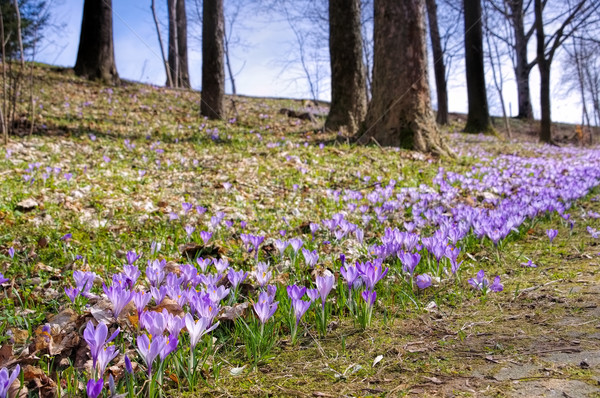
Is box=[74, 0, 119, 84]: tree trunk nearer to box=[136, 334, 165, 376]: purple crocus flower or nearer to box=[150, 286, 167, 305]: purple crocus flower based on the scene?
box=[150, 286, 167, 305]: purple crocus flower

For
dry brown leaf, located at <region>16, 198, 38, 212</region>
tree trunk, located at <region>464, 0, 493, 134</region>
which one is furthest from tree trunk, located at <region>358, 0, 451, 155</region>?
tree trunk, located at <region>464, 0, 493, 134</region>

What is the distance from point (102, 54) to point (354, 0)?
29.0ft

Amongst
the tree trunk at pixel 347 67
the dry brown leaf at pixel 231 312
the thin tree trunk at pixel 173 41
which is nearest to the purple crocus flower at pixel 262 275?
the dry brown leaf at pixel 231 312

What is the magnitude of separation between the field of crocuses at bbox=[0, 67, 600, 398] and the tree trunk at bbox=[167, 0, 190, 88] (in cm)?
1614

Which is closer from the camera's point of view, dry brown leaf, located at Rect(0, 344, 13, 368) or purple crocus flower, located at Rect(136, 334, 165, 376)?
purple crocus flower, located at Rect(136, 334, 165, 376)

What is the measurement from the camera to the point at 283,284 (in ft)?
7.68

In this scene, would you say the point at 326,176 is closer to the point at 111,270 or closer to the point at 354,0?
the point at 111,270

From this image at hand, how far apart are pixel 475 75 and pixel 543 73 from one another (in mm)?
2257

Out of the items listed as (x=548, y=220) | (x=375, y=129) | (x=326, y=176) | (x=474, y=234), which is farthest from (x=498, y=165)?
(x=474, y=234)

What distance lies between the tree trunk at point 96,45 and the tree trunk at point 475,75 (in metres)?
12.6

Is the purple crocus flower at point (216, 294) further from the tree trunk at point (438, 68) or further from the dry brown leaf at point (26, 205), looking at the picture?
the tree trunk at point (438, 68)

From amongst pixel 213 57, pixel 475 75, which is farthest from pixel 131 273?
pixel 475 75

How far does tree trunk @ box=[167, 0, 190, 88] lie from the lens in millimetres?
21562

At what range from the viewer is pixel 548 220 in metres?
4.05
